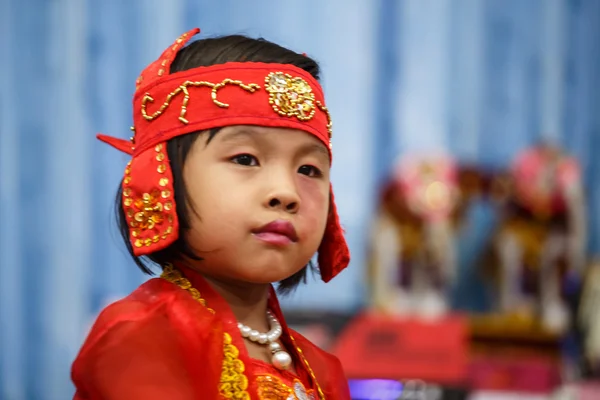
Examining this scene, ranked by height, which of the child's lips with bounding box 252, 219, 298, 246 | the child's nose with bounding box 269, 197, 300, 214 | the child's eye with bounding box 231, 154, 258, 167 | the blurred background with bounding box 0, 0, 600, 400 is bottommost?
the blurred background with bounding box 0, 0, 600, 400

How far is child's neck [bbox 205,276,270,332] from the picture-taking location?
0.90 m

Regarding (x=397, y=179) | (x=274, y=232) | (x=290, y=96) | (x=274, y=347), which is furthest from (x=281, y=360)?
(x=397, y=179)

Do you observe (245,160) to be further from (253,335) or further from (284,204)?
(253,335)

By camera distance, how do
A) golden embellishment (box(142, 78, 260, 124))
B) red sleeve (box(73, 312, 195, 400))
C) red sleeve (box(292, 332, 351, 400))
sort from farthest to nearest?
red sleeve (box(292, 332, 351, 400)) < golden embellishment (box(142, 78, 260, 124)) < red sleeve (box(73, 312, 195, 400))

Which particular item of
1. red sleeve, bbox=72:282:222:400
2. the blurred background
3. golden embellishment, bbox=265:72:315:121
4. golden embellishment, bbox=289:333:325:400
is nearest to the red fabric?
red sleeve, bbox=72:282:222:400

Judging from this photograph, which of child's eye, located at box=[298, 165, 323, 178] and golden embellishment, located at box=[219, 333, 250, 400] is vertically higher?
child's eye, located at box=[298, 165, 323, 178]

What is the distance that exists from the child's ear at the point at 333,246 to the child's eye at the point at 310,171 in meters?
0.09

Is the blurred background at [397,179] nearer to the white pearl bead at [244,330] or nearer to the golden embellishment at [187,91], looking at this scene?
the white pearl bead at [244,330]

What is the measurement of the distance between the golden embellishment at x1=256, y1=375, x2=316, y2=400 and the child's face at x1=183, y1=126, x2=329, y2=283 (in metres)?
0.10

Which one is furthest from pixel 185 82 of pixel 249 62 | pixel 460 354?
pixel 460 354

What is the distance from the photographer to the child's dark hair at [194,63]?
2.81 feet

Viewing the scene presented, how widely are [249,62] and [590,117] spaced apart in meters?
2.47

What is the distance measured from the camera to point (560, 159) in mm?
2842

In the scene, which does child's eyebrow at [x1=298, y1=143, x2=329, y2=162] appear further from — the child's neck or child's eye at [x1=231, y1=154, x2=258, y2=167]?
the child's neck
